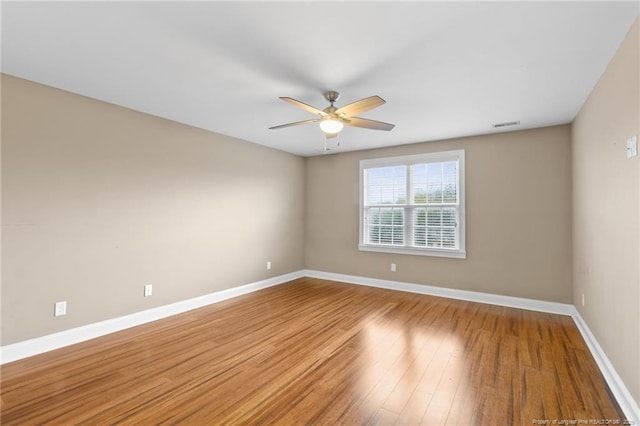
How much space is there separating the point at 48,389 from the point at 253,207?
3.25 meters

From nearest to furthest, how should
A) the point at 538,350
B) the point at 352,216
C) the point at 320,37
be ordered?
1. the point at 320,37
2. the point at 538,350
3. the point at 352,216

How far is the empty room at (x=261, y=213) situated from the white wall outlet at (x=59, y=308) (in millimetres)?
33

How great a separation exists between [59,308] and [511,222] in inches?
216

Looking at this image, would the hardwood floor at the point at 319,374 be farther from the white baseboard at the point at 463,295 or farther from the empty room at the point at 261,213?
the white baseboard at the point at 463,295

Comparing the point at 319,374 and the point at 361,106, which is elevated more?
the point at 361,106

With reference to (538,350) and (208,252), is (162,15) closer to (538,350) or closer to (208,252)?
(208,252)

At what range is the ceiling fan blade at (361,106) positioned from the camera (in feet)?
7.78

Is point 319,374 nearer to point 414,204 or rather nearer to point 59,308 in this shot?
point 59,308

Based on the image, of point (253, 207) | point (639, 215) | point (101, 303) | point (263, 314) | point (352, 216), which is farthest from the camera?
point (352, 216)

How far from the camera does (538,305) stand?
3.91 meters

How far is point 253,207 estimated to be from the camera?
16.2 feet

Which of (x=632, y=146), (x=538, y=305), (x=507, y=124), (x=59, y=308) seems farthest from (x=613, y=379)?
(x=59, y=308)

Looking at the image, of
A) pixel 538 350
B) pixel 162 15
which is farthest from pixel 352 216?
pixel 162 15

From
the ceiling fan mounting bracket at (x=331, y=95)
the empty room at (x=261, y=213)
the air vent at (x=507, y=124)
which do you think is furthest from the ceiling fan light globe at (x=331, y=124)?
the air vent at (x=507, y=124)
